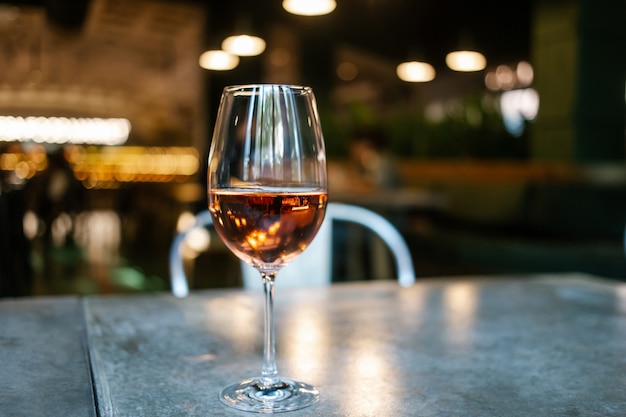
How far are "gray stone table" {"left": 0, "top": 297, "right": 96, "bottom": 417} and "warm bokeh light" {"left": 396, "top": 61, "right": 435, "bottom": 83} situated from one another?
7.87 metres

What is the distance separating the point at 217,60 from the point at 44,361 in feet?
21.3

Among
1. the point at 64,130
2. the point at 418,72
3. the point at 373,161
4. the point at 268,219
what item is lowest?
the point at 268,219

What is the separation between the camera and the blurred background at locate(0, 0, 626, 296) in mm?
4949

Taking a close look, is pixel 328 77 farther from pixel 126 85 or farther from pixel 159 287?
pixel 159 287

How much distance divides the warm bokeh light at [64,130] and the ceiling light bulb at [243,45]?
1.43 meters

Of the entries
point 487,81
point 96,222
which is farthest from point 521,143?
point 96,222

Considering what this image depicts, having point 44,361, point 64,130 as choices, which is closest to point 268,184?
point 44,361

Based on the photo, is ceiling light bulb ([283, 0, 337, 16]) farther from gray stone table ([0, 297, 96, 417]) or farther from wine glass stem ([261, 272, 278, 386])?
wine glass stem ([261, 272, 278, 386])

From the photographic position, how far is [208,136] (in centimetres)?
678

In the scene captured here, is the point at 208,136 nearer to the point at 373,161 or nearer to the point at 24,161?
the point at 24,161

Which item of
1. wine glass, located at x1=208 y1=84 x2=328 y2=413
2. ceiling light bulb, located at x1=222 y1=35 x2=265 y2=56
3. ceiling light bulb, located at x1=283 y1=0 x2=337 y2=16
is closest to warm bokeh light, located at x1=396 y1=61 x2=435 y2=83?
ceiling light bulb, located at x1=222 y1=35 x2=265 y2=56

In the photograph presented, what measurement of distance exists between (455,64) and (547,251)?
13.9 ft

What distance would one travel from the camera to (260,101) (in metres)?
0.54

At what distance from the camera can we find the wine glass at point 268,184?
54 centimetres
